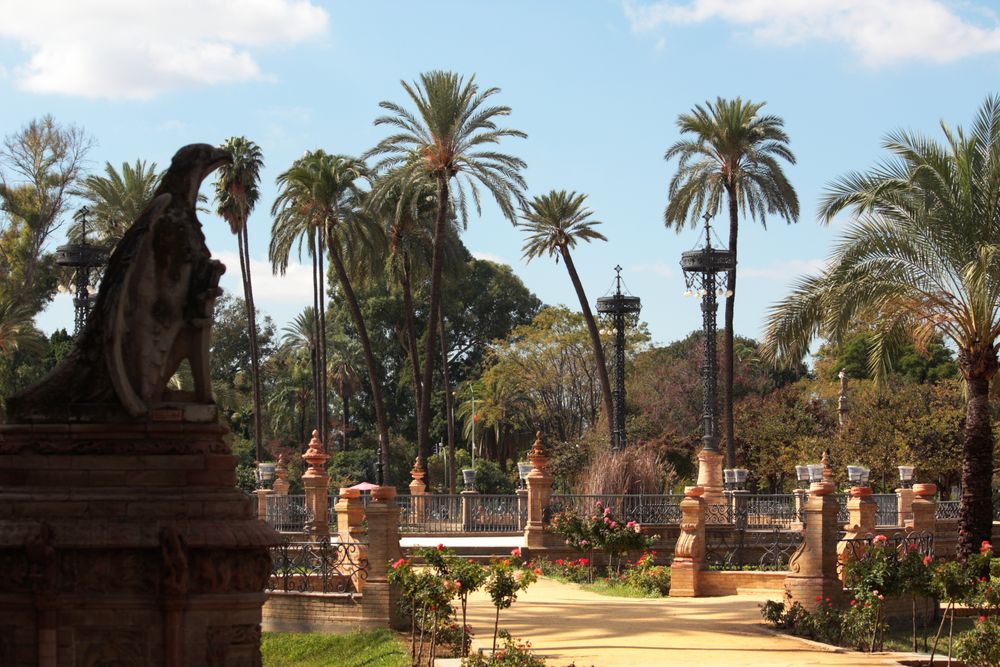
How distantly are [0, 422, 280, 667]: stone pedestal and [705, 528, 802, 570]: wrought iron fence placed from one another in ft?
55.9

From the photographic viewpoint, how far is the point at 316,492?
32.5m

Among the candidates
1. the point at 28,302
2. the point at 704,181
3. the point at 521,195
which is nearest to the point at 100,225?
the point at 28,302

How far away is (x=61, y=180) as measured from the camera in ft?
138

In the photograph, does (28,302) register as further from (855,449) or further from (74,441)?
(74,441)

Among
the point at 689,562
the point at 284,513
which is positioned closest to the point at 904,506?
the point at 689,562

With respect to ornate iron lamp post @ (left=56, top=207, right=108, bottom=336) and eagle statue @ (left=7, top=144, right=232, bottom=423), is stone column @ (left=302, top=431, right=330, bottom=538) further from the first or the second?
eagle statue @ (left=7, top=144, right=232, bottom=423)

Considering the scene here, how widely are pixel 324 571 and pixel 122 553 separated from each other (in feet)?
28.1

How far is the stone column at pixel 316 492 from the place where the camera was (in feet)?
104

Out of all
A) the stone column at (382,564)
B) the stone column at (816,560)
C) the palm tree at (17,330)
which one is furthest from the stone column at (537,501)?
the palm tree at (17,330)

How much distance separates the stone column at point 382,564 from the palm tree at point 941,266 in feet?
28.4

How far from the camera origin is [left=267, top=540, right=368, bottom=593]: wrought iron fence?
19.9m

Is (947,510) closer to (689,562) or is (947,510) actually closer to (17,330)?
(689,562)

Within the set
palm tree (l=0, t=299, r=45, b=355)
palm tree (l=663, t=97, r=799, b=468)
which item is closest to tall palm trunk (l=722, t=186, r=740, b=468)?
palm tree (l=663, t=97, r=799, b=468)

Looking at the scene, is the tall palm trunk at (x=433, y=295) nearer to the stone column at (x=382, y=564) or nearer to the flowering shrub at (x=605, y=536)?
the flowering shrub at (x=605, y=536)
